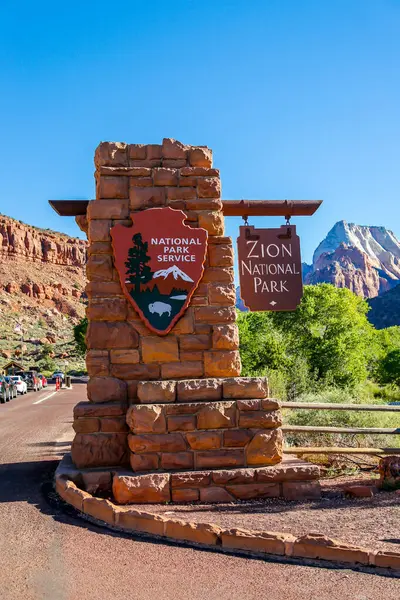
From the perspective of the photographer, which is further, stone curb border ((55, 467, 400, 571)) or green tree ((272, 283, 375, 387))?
green tree ((272, 283, 375, 387))

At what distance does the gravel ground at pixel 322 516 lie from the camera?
15.5 feet

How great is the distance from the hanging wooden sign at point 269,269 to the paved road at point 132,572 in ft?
11.5

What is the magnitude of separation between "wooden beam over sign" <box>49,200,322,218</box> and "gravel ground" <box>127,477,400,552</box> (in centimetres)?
365

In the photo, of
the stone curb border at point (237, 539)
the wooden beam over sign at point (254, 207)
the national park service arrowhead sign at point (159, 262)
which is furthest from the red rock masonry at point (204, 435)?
the wooden beam over sign at point (254, 207)

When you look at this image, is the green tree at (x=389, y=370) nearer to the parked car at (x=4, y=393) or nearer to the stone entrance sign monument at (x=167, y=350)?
the parked car at (x=4, y=393)

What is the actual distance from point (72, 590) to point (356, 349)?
2308 cm

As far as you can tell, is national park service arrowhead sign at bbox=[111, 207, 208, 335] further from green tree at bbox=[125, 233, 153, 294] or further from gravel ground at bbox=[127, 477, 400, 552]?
gravel ground at bbox=[127, 477, 400, 552]

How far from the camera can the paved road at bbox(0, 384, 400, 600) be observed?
3621 mm

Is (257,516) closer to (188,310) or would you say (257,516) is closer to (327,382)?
(188,310)

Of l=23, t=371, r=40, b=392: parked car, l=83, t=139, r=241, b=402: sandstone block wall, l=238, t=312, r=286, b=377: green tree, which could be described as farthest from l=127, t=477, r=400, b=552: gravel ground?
l=23, t=371, r=40, b=392: parked car

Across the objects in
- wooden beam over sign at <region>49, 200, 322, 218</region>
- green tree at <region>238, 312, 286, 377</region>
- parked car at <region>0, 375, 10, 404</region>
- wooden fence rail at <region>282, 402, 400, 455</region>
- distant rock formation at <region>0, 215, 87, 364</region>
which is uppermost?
distant rock formation at <region>0, 215, 87, 364</region>

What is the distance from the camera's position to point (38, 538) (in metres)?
4.71

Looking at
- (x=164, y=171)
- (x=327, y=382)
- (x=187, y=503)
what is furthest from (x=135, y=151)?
(x=327, y=382)

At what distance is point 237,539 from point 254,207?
14.3 feet
